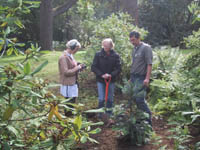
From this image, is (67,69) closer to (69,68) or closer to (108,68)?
(69,68)

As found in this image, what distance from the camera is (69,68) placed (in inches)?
210

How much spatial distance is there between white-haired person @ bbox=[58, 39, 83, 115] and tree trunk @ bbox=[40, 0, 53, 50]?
11.1 m

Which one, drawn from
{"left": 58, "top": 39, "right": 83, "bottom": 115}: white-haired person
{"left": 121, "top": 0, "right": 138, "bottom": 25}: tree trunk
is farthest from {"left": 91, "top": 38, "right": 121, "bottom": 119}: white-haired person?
{"left": 121, "top": 0, "right": 138, "bottom": 25}: tree trunk

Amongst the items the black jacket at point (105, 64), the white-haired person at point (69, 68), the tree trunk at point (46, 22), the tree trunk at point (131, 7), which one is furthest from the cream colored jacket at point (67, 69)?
the tree trunk at point (46, 22)

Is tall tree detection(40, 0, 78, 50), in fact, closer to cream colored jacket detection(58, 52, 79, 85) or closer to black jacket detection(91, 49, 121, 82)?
black jacket detection(91, 49, 121, 82)

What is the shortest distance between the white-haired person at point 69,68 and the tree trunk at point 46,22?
36.5ft

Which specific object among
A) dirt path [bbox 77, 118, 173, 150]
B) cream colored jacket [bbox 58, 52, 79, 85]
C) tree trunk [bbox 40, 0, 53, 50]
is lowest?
dirt path [bbox 77, 118, 173, 150]

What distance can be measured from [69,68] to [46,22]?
11.4 metres

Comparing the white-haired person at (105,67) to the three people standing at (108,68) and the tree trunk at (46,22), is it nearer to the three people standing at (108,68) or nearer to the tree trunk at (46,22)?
the three people standing at (108,68)

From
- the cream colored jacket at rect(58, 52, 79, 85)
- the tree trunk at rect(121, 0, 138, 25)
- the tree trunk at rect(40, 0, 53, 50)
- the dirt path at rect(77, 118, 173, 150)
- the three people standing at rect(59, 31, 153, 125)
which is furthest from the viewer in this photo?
the tree trunk at rect(40, 0, 53, 50)

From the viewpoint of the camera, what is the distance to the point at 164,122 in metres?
5.88

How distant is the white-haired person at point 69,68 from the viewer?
5178 millimetres

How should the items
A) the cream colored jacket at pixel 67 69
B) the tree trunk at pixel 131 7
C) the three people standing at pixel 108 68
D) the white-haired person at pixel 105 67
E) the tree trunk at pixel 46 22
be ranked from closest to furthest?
the three people standing at pixel 108 68
the cream colored jacket at pixel 67 69
the white-haired person at pixel 105 67
the tree trunk at pixel 131 7
the tree trunk at pixel 46 22

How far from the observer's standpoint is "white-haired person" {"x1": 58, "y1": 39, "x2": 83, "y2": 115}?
17.0ft
